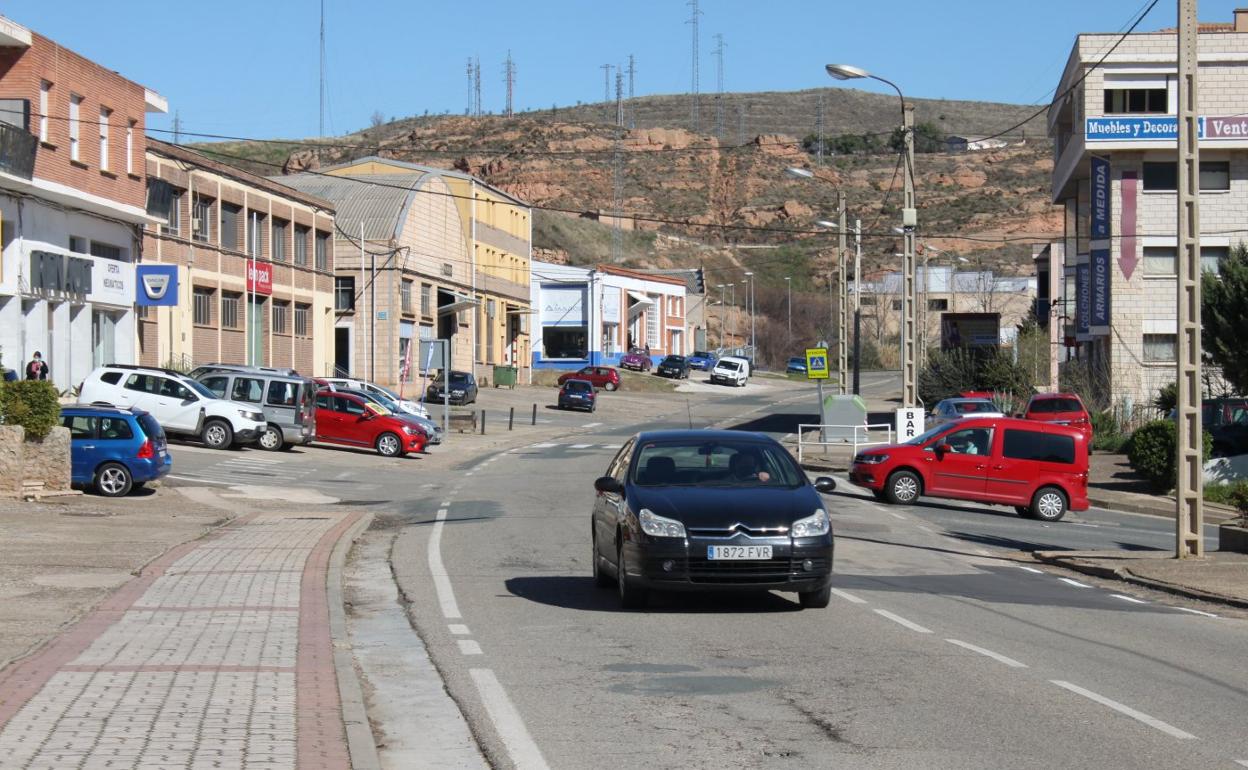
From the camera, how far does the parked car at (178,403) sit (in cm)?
3469

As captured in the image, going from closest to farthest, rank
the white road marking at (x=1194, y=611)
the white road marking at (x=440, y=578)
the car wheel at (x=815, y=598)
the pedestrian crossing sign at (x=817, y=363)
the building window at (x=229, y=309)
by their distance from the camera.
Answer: the car wheel at (x=815, y=598) < the white road marking at (x=440, y=578) < the white road marking at (x=1194, y=611) < the pedestrian crossing sign at (x=817, y=363) < the building window at (x=229, y=309)

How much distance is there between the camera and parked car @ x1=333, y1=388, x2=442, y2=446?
41562mm

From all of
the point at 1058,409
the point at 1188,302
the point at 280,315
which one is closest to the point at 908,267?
the point at 1058,409

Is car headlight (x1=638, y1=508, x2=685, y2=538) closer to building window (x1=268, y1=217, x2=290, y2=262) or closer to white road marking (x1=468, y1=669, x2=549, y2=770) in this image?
white road marking (x1=468, y1=669, x2=549, y2=770)

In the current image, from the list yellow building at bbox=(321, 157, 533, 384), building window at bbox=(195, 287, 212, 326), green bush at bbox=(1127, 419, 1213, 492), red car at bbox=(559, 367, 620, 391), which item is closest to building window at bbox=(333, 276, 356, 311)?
yellow building at bbox=(321, 157, 533, 384)

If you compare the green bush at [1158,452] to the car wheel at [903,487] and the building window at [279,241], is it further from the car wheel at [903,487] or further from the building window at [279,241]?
the building window at [279,241]

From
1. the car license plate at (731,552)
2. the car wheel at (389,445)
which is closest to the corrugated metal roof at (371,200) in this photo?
the car wheel at (389,445)

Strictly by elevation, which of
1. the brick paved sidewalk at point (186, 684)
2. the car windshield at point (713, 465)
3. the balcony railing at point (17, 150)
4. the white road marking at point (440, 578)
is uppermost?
the balcony railing at point (17, 150)

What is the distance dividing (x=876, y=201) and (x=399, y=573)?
12756 cm

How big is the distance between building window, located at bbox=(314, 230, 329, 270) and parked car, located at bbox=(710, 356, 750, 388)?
34.9m

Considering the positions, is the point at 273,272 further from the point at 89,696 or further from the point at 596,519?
the point at 89,696

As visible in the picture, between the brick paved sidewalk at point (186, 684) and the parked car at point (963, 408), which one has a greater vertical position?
the parked car at point (963, 408)

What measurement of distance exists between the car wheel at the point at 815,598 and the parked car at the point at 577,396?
55448mm

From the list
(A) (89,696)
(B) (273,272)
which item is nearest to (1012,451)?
(A) (89,696)
